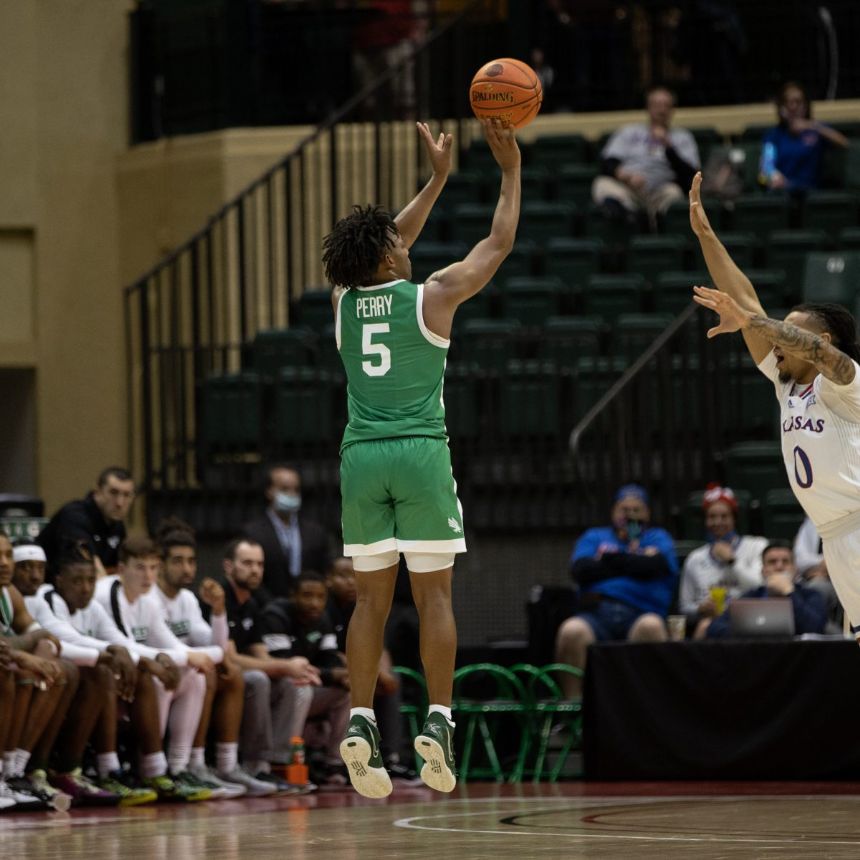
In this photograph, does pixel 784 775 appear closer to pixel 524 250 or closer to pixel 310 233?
pixel 524 250

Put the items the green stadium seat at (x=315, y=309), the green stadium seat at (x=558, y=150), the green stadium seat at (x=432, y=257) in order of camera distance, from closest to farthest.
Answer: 1. the green stadium seat at (x=432, y=257)
2. the green stadium seat at (x=315, y=309)
3. the green stadium seat at (x=558, y=150)

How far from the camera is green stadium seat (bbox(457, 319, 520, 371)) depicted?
15.1 m

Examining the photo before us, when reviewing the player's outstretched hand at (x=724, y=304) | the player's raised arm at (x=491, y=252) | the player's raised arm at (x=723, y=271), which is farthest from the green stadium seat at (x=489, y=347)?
the player's outstretched hand at (x=724, y=304)

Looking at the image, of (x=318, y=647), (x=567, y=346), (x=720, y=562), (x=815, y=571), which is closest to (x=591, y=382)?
(x=567, y=346)

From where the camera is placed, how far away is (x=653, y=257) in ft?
55.2

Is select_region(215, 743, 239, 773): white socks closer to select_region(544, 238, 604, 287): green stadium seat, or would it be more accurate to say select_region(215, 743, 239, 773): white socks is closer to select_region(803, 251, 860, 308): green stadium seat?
select_region(803, 251, 860, 308): green stadium seat

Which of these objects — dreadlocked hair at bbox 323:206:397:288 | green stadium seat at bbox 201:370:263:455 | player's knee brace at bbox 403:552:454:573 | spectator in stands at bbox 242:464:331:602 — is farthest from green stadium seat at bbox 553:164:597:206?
player's knee brace at bbox 403:552:454:573

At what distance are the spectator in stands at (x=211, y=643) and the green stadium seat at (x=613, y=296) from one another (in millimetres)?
5549

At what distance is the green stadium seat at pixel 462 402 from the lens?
14820 mm

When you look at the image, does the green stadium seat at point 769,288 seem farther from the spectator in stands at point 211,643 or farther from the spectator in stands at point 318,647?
the spectator in stands at point 211,643

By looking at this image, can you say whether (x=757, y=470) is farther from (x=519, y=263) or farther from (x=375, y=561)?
(x=375, y=561)

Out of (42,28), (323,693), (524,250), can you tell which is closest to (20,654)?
(323,693)

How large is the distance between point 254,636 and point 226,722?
801mm

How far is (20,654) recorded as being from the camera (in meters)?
10.1
